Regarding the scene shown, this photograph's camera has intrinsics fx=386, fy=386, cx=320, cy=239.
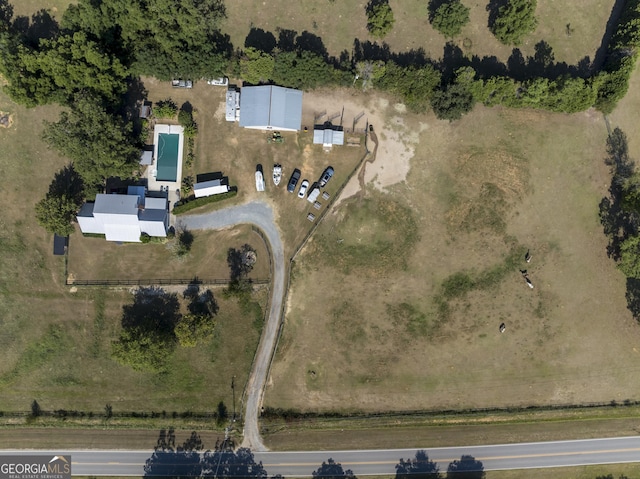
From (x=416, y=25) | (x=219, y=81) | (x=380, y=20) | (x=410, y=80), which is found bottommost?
(x=410, y=80)

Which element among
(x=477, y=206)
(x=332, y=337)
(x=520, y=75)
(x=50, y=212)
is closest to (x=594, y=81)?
(x=520, y=75)

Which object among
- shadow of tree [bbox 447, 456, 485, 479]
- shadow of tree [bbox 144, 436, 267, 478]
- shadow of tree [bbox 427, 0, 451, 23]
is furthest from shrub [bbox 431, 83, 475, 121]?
shadow of tree [bbox 144, 436, 267, 478]

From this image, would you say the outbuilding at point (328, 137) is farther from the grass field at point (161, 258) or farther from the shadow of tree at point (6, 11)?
the shadow of tree at point (6, 11)

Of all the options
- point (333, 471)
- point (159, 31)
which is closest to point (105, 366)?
point (333, 471)

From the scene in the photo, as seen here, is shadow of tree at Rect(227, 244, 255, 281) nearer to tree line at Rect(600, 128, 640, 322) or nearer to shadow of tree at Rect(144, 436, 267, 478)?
shadow of tree at Rect(144, 436, 267, 478)

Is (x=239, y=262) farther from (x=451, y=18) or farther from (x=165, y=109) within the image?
(x=451, y=18)

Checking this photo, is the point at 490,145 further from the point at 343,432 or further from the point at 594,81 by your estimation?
the point at 343,432
